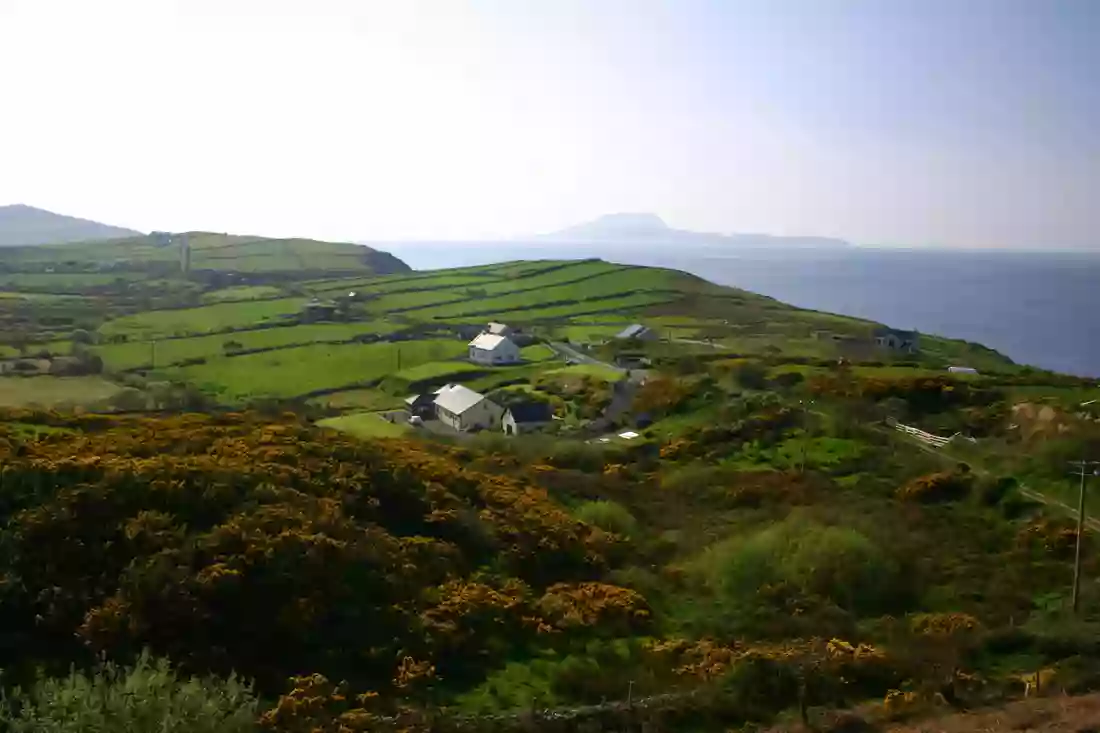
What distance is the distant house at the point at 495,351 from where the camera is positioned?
58.7 m

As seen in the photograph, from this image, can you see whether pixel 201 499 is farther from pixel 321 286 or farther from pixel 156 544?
pixel 321 286

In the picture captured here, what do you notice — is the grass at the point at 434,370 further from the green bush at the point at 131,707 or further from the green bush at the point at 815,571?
the green bush at the point at 131,707

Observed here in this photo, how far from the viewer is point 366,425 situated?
133 feet

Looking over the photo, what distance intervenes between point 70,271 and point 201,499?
109m

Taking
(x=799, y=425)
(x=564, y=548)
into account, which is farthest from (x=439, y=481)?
(x=799, y=425)

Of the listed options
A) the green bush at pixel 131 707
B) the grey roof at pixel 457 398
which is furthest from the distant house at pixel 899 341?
the green bush at pixel 131 707

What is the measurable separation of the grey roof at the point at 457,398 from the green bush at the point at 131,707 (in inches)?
1226

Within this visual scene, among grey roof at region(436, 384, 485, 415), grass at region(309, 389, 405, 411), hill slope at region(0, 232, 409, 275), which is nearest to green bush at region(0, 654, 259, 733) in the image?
grey roof at region(436, 384, 485, 415)

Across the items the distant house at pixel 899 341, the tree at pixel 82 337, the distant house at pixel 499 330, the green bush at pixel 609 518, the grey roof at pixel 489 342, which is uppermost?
the distant house at pixel 899 341

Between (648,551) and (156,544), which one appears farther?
(648,551)

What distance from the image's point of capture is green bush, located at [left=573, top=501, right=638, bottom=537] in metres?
23.3

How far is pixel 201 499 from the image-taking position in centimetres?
1770

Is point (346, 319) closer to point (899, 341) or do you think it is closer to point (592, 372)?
point (592, 372)

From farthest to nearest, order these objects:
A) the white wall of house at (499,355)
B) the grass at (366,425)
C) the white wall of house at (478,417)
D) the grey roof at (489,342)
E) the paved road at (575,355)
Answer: the grey roof at (489,342) < the white wall of house at (499,355) < the paved road at (575,355) < the white wall of house at (478,417) < the grass at (366,425)
